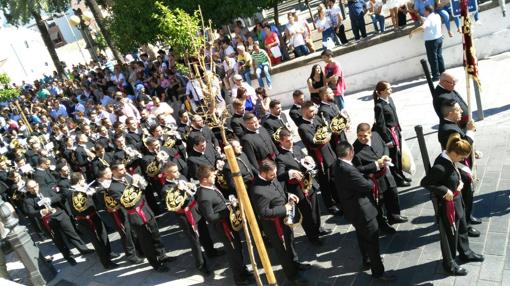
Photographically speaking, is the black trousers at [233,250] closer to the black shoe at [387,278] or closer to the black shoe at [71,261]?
the black shoe at [387,278]

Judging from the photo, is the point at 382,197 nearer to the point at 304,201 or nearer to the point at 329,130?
the point at 304,201

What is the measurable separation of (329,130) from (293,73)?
6.66 metres

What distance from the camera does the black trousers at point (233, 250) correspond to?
627cm

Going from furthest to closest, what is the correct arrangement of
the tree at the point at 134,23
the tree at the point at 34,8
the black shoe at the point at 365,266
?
the tree at the point at 34,8 < the tree at the point at 134,23 < the black shoe at the point at 365,266

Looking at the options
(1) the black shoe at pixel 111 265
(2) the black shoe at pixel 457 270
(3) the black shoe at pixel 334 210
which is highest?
(1) the black shoe at pixel 111 265

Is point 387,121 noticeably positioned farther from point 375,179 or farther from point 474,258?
point 474,258

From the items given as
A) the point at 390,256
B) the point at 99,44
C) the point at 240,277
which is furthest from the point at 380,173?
the point at 99,44

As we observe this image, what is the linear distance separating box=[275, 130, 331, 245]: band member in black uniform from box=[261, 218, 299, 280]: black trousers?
2.47 ft

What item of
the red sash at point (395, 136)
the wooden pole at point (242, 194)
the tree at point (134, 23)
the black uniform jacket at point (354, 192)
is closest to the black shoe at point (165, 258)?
the black uniform jacket at point (354, 192)

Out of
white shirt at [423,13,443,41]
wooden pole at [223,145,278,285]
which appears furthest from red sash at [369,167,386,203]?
white shirt at [423,13,443,41]

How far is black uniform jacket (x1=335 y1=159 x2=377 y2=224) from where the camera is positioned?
5.34 meters

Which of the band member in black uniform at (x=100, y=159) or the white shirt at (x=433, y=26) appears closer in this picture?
the band member in black uniform at (x=100, y=159)

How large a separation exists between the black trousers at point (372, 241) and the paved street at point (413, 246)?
0.25 meters

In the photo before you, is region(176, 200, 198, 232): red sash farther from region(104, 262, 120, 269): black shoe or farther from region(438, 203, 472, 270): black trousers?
region(438, 203, 472, 270): black trousers
